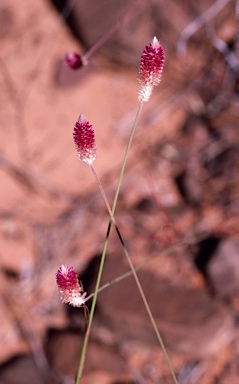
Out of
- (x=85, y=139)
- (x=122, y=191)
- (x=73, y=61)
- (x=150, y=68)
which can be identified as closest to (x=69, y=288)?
(x=85, y=139)

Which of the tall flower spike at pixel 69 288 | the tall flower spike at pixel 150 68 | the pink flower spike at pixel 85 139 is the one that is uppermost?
the tall flower spike at pixel 150 68

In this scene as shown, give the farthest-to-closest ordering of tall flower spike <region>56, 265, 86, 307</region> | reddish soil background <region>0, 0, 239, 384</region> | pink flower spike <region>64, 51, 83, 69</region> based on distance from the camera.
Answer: reddish soil background <region>0, 0, 239, 384</region>, pink flower spike <region>64, 51, 83, 69</region>, tall flower spike <region>56, 265, 86, 307</region>

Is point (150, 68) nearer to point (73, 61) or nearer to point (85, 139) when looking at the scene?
point (85, 139)

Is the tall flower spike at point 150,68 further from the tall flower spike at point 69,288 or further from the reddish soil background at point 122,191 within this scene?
the reddish soil background at point 122,191

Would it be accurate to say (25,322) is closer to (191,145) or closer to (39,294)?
(39,294)

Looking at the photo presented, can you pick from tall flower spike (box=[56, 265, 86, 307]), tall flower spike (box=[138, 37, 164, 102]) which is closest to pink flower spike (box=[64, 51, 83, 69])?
tall flower spike (box=[138, 37, 164, 102])

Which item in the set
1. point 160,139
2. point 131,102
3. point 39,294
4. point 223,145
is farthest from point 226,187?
point 39,294

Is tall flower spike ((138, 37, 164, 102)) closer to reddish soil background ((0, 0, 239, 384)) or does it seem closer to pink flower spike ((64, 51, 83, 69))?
pink flower spike ((64, 51, 83, 69))

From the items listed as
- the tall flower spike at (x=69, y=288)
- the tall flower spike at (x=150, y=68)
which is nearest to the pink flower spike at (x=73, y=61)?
the tall flower spike at (x=150, y=68)
